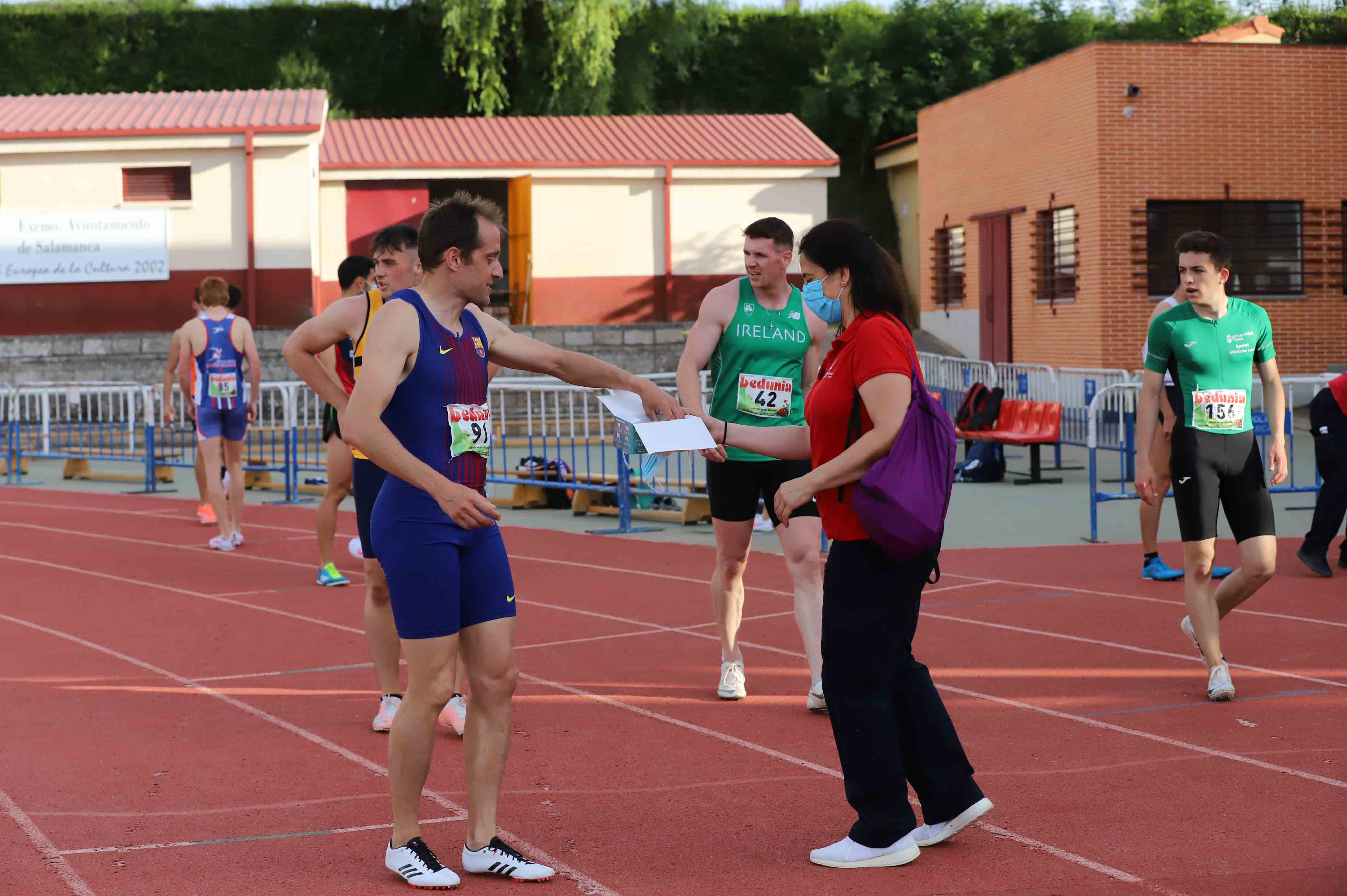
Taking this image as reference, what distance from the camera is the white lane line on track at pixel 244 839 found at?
4406 millimetres

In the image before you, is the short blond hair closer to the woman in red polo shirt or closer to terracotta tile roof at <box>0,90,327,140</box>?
the woman in red polo shirt

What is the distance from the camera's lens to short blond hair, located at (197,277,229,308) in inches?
440

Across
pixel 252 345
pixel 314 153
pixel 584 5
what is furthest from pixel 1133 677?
pixel 584 5

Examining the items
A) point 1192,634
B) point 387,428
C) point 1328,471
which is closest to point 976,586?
point 1328,471

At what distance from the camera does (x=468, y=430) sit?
162 inches

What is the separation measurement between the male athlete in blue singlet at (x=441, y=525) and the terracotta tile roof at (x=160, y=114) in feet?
71.2

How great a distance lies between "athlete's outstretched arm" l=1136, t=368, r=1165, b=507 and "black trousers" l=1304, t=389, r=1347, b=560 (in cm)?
332

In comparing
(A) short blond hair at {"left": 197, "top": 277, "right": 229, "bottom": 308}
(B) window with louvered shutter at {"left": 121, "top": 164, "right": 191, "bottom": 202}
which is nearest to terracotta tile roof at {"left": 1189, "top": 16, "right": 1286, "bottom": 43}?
(B) window with louvered shutter at {"left": 121, "top": 164, "right": 191, "bottom": 202}

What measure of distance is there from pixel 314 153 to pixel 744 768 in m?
22.7

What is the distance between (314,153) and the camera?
26.0m

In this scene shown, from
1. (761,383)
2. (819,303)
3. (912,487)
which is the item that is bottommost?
(912,487)

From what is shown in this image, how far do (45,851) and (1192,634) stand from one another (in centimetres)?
464

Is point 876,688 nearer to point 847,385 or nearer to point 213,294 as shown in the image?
point 847,385

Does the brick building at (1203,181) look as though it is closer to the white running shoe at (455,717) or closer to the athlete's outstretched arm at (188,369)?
the athlete's outstretched arm at (188,369)
